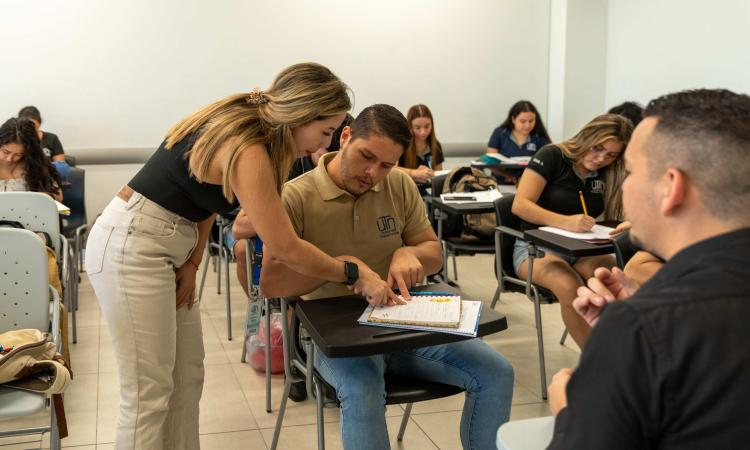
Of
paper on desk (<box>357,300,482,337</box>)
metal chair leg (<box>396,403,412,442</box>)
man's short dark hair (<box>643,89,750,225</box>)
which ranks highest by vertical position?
man's short dark hair (<box>643,89,750,225</box>)

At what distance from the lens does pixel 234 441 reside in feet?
8.80

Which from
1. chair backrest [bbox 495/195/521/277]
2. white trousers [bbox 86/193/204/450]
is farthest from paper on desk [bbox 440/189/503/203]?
white trousers [bbox 86/193/204/450]

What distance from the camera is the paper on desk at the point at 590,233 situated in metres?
2.79

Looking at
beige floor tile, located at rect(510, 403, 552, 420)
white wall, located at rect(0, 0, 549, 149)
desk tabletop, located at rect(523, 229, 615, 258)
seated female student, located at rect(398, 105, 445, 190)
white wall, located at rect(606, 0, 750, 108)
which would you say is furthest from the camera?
white wall, located at rect(0, 0, 549, 149)

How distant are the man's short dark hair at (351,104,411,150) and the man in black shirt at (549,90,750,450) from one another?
4.24ft

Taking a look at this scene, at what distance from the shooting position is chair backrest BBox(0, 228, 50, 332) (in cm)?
219

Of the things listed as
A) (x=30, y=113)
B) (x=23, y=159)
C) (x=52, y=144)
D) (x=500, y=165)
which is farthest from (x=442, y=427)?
(x=30, y=113)

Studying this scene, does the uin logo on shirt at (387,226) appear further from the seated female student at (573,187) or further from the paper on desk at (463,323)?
the seated female student at (573,187)

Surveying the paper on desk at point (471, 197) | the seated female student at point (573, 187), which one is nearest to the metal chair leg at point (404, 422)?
the seated female student at point (573, 187)

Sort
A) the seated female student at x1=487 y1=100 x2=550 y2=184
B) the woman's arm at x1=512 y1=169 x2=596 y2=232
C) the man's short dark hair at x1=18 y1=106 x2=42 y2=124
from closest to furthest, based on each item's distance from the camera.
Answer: the woman's arm at x1=512 y1=169 x2=596 y2=232
the man's short dark hair at x1=18 y1=106 x2=42 y2=124
the seated female student at x1=487 y1=100 x2=550 y2=184

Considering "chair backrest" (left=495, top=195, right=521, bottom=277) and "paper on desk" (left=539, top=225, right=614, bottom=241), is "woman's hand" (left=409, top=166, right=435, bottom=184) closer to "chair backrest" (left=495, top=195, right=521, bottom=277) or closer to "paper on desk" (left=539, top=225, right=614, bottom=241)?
"chair backrest" (left=495, top=195, right=521, bottom=277)

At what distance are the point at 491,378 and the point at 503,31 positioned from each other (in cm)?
569

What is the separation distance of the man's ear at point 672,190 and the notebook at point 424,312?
91cm

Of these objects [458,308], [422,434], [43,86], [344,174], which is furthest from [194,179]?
[43,86]
